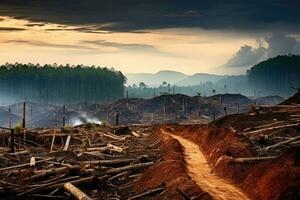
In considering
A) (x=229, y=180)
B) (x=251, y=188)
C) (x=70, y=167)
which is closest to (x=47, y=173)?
(x=70, y=167)

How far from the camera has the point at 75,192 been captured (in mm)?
16797

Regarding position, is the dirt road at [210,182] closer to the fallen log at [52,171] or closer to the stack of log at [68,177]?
the stack of log at [68,177]

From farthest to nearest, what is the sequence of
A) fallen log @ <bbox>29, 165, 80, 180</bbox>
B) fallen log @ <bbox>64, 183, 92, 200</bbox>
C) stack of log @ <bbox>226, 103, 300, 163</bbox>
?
1. stack of log @ <bbox>226, 103, 300, 163</bbox>
2. fallen log @ <bbox>29, 165, 80, 180</bbox>
3. fallen log @ <bbox>64, 183, 92, 200</bbox>

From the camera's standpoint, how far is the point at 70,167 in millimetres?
20812

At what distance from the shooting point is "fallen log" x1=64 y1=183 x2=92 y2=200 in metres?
15.6

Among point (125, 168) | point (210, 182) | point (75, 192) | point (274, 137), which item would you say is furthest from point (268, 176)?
point (274, 137)

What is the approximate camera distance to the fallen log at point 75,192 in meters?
15.6

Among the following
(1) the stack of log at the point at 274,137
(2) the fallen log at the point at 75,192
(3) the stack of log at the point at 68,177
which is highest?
(1) the stack of log at the point at 274,137

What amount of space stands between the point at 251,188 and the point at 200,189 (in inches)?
71.7

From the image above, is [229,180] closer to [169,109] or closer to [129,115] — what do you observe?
[129,115]

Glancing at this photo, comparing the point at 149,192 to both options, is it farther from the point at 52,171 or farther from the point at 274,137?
the point at 274,137

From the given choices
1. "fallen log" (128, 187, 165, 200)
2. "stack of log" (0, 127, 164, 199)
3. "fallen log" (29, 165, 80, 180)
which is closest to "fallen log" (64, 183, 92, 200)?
"stack of log" (0, 127, 164, 199)

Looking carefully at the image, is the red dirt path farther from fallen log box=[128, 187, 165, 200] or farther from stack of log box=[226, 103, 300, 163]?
stack of log box=[226, 103, 300, 163]

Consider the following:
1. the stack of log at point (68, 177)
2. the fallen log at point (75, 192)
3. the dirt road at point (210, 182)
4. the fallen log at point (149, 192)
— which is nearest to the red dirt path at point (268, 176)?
the dirt road at point (210, 182)
